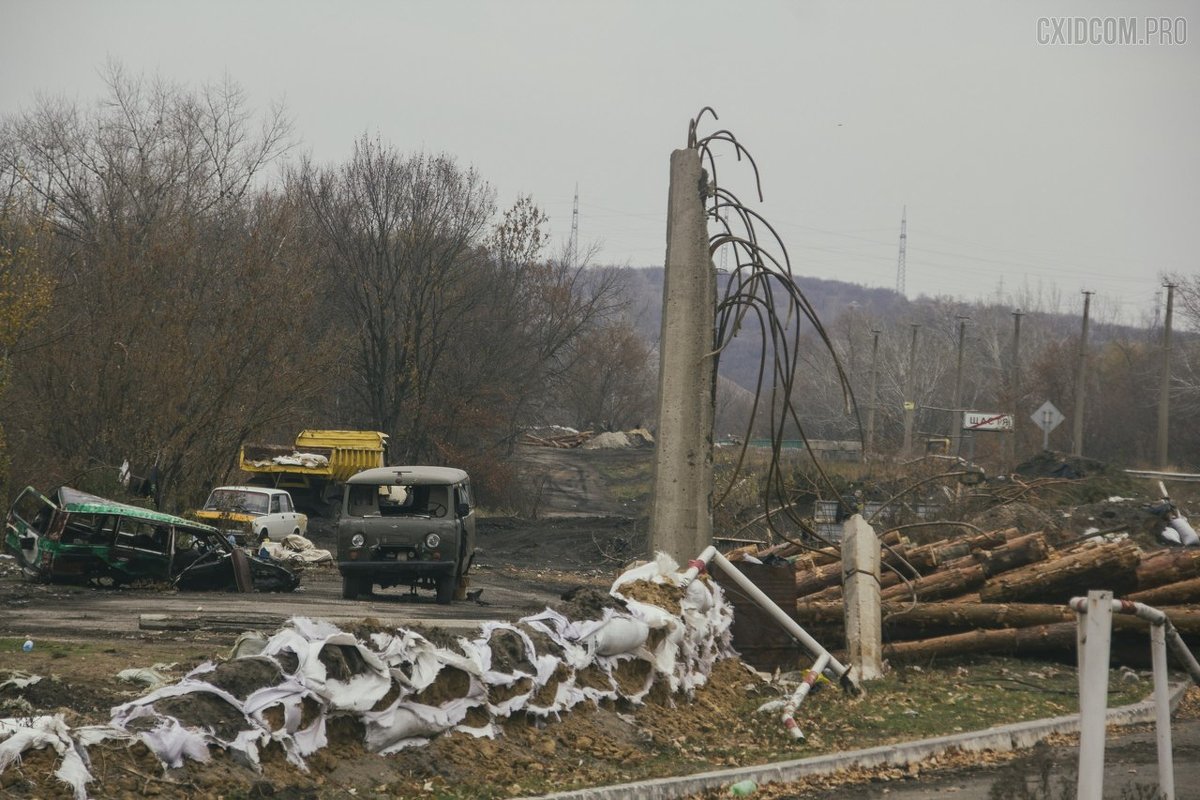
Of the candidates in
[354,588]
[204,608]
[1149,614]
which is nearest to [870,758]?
[1149,614]

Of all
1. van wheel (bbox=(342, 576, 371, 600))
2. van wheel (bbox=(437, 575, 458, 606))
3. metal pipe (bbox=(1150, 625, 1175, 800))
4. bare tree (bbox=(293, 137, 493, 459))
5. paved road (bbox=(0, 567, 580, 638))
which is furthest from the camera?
bare tree (bbox=(293, 137, 493, 459))

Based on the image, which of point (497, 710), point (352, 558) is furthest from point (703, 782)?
point (352, 558)

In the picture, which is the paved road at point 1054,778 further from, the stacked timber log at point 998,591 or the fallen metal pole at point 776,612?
the stacked timber log at point 998,591

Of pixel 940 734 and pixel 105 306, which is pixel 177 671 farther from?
pixel 105 306

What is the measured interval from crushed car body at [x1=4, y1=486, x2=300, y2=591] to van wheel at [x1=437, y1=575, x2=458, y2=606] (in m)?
3.02

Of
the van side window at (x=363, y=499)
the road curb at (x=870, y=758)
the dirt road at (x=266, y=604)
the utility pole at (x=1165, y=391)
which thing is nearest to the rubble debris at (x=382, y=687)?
the road curb at (x=870, y=758)

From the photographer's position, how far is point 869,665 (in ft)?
42.3

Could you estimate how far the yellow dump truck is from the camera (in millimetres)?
38969

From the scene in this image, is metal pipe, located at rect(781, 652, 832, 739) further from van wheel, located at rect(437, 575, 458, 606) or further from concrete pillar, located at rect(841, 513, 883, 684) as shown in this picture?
van wheel, located at rect(437, 575, 458, 606)

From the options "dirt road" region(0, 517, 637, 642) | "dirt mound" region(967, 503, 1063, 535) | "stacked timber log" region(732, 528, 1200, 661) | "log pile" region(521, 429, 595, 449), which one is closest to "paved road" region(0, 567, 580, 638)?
"dirt road" region(0, 517, 637, 642)

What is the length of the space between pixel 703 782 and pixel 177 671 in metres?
4.41

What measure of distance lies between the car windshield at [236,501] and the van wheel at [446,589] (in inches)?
398

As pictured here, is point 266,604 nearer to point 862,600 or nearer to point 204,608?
point 204,608

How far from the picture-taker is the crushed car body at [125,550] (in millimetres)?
21484
